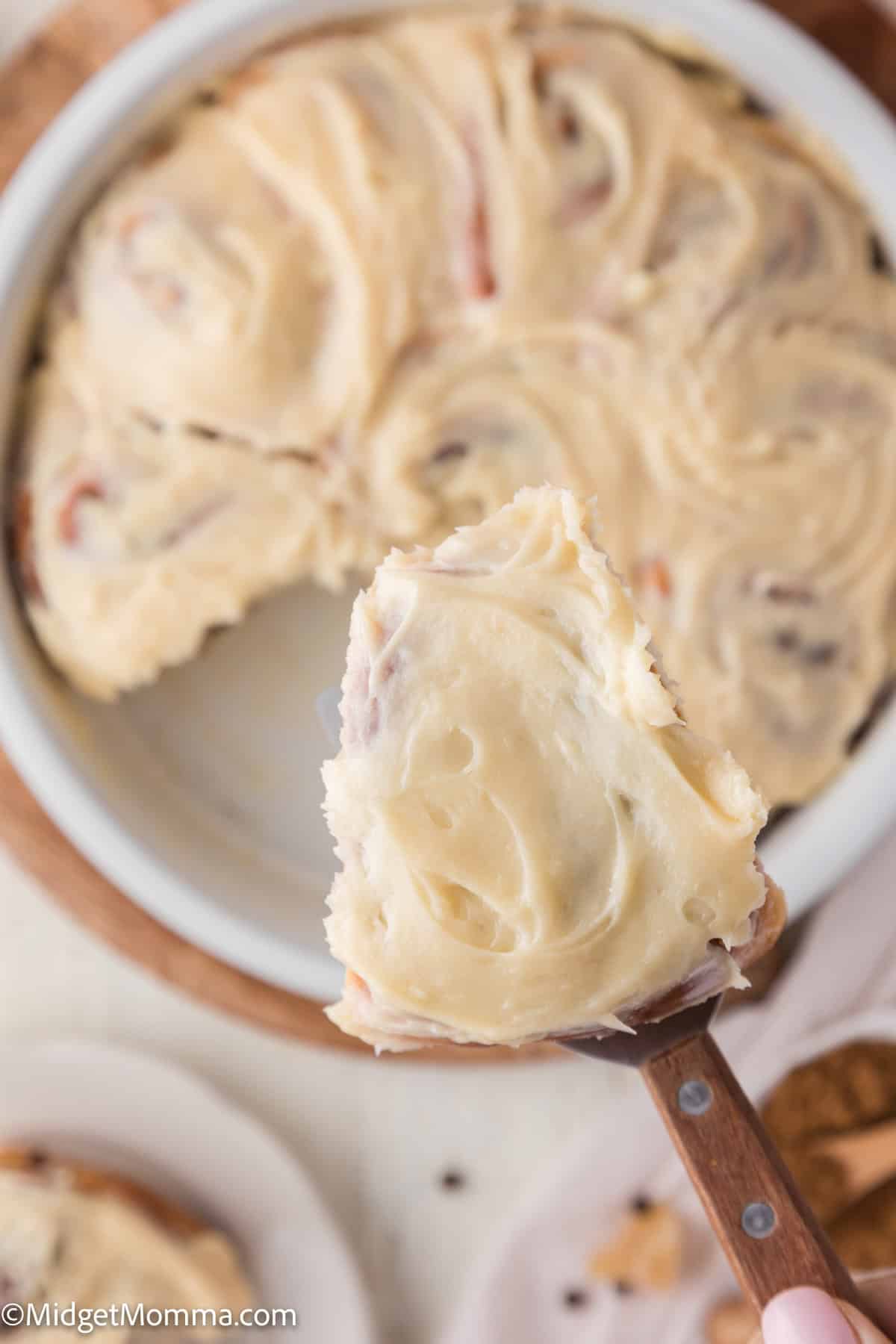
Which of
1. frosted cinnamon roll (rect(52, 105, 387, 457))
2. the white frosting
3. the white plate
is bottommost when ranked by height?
the white frosting

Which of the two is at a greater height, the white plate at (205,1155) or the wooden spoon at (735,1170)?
the wooden spoon at (735,1170)

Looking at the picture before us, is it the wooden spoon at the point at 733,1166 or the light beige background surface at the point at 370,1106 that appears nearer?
the wooden spoon at the point at 733,1166

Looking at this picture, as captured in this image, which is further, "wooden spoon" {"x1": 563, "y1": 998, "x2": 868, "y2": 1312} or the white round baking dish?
the white round baking dish

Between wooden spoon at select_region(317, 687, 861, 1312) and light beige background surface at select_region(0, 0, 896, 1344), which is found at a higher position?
wooden spoon at select_region(317, 687, 861, 1312)

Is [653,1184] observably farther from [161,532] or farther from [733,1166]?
[161,532]

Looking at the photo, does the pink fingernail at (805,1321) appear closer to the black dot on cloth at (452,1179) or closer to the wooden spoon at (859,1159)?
the wooden spoon at (859,1159)

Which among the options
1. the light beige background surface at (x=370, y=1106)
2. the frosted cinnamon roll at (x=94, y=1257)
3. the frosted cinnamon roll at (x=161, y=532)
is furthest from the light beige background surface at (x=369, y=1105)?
the frosted cinnamon roll at (x=161, y=532)

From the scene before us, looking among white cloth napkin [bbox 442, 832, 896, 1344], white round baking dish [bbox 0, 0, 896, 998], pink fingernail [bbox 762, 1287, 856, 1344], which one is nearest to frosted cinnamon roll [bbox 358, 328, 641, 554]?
white round baking dish [bbox 0, 0, 896, 998]

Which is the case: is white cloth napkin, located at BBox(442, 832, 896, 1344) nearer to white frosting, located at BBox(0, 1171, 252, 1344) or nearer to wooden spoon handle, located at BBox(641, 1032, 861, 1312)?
white frosting, located at BBox(0, 1171, 252, 1344)
